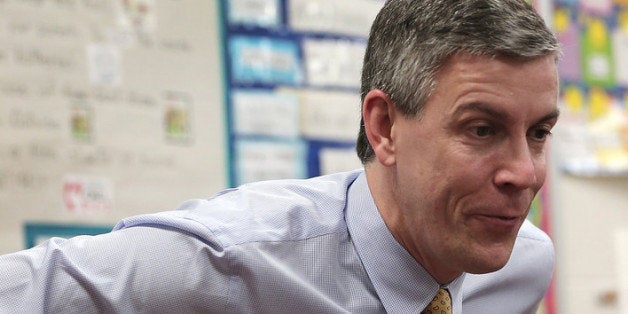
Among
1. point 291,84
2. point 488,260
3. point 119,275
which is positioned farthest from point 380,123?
point 291,84

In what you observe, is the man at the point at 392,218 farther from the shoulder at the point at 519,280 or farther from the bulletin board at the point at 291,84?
the bulletin board at the point at 291,84

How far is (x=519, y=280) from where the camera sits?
1942 millimetres

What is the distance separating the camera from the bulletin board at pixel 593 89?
3.98 metres

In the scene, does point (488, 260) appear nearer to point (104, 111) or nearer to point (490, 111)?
point (490, 111)

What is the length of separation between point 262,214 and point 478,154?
0.35 metres

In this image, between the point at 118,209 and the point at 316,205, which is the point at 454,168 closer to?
the point at 316,205

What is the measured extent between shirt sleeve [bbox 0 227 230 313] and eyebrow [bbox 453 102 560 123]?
1.33ft

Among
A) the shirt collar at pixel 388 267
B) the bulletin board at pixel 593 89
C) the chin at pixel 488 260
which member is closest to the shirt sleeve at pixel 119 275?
the shirt collar at pixel 388 267

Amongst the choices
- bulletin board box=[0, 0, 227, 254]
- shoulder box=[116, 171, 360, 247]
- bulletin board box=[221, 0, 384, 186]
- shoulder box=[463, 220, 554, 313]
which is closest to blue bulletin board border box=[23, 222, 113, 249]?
bulletin board box=[0, 0, 227, 254]

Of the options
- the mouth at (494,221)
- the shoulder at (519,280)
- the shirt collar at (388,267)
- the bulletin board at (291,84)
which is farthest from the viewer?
the bulletin board at (291,84)

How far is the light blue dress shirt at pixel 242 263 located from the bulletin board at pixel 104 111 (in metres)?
1.10

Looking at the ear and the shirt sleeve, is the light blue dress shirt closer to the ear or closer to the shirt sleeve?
the shirt sleeve

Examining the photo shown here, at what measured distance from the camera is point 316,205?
5.42ft

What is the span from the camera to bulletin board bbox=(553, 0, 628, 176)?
398 cm
